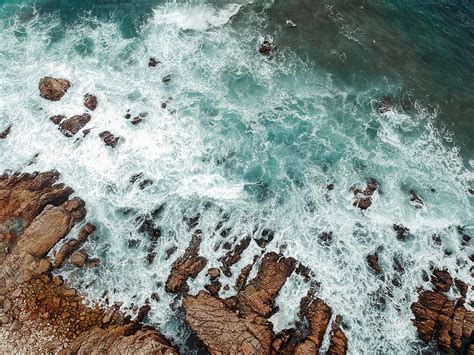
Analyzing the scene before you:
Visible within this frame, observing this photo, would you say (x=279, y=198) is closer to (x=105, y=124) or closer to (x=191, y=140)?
(x=191, y=140)

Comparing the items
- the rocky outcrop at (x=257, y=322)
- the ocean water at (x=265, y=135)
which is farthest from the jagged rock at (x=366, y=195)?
the rocky outcrop at (x=257, y=322)

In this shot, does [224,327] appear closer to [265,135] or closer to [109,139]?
[265,135]

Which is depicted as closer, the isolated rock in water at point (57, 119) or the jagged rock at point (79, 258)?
the jagged rock at point (79, 258)

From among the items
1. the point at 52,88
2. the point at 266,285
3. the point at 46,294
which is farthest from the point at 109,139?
the point at 266,285

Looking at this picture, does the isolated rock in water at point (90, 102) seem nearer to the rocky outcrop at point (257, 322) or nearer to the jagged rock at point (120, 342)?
the jagged rock at point (120, 342)

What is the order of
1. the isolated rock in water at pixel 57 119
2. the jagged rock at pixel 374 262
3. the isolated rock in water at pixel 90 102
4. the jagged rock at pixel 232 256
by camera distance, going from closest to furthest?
the jagged rock at pixel 232 256 → the jagged rock at pixel 374 262 → the isolated rock in water at pixel 57 119 → the isolated rock in water at pixel 90 102

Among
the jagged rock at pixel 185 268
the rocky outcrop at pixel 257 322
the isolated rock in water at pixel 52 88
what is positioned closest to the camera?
the rocky outcrop at pixel 257 322

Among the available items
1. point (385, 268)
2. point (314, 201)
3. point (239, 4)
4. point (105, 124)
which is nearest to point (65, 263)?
point (105, 124)
